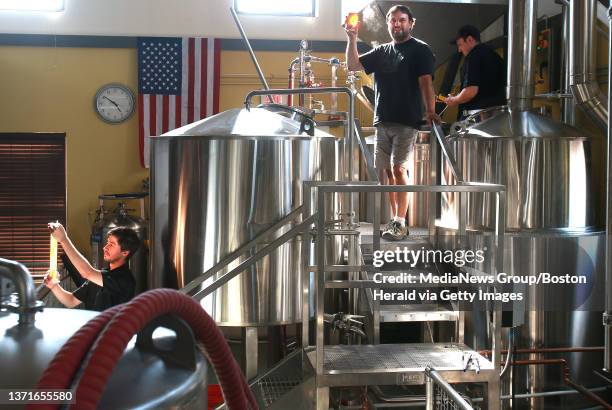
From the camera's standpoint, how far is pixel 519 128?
5.51 metres

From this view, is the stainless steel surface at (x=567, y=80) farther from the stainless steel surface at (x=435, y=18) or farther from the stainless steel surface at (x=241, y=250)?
the stainless steel surface at (x=241, y=250)

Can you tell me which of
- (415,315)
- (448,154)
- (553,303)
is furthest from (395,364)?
(553,303)

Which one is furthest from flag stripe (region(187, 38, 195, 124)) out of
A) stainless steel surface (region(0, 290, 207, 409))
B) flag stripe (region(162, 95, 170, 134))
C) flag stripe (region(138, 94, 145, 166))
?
stainless steel surface (region(0, 290, 207, 409))

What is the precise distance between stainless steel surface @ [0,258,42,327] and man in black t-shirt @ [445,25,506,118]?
505 cm

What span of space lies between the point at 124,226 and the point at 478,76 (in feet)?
13.9

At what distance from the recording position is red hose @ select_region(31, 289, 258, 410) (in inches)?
42.8

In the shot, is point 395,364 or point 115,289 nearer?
point 395,364

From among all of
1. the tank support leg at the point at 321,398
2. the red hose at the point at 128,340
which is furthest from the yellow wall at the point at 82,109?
the red hose at the point at 128,340

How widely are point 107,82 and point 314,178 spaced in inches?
205

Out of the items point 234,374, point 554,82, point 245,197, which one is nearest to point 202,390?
point 234,374

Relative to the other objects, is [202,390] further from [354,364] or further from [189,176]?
[189,176]

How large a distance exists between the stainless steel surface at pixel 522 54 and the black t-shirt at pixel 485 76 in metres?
0.46

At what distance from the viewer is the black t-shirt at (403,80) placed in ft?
17.9

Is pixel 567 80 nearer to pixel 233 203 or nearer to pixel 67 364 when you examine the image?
pixel 233 203
